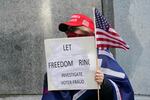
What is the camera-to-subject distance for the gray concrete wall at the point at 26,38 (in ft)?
25.9

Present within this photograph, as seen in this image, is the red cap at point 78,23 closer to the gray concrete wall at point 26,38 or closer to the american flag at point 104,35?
the american flag at point 104,35

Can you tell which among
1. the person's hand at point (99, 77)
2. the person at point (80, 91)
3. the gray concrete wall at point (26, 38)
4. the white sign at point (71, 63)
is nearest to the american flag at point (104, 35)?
the person at point (80, 91)

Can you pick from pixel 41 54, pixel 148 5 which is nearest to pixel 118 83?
pixel 148 5

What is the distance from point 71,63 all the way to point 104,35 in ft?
1.30

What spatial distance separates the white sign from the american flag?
177 mm

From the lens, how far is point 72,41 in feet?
16.6

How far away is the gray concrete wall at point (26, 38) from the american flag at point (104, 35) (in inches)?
96.0

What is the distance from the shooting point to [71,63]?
5.11 m

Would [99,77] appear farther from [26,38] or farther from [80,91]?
[26,38]

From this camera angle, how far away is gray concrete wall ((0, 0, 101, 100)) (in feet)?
25.9

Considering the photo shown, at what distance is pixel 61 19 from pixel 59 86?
2.84m

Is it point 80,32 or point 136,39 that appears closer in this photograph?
point 80,32

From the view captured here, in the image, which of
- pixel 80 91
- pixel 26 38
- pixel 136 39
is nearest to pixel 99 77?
pixel 80 91

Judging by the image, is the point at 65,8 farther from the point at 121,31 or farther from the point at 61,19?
the point at 121,31
